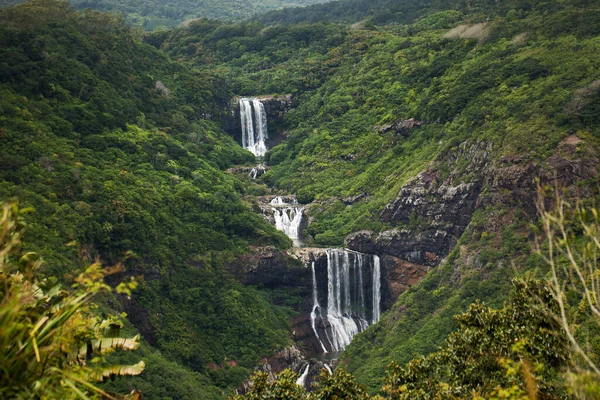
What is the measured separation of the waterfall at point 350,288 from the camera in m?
49.8

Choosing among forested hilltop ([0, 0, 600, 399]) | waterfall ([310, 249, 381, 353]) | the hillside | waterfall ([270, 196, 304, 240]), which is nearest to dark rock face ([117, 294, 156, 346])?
forested hilltop ([0, 0, 600, 399])

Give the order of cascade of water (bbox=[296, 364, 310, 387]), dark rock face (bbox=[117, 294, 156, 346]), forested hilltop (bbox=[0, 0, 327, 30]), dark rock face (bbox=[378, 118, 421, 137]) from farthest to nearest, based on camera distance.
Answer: forested hilltop (bbox=[0, 0, 327, 30]), dark rock face (bbox=[378, 118, 421, 137]), cascade of water (bbox=[296, 364, 310, 387]), dark rock face (bbox=[117, 294, 156, 346])

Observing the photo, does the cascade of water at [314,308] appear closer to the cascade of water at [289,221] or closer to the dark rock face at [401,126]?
the cascade of water at [289,221]

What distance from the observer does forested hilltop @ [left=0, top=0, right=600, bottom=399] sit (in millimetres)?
37094

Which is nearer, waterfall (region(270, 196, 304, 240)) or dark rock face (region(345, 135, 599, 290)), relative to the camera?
dark rock face (region(345, 135, 599, 290))

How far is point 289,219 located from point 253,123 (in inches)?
833

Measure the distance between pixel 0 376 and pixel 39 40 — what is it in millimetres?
48761

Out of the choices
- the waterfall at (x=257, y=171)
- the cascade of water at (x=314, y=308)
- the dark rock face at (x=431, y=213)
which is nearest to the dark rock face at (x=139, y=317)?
the cascade of water at (x=314, y=308)

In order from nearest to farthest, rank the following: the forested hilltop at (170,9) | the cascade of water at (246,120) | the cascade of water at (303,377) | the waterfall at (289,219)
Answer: the cascade of water at (303,377) → the waterfall at (289,219) → the cascade of water at (246,120) → the forested hilltop at (170,9)

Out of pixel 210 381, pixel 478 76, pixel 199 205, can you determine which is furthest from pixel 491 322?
pixel 478 76

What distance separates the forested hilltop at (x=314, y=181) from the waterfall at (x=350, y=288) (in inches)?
48.0

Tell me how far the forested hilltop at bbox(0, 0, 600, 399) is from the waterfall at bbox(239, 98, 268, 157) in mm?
1401

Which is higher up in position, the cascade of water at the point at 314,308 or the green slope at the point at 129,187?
the green slope at the point at 129,187

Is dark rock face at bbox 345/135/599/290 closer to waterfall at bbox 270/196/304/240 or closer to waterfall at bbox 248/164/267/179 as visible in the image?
waterfall at bbox 270/196/304/240
